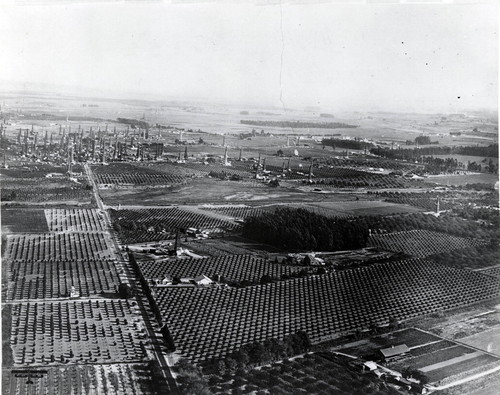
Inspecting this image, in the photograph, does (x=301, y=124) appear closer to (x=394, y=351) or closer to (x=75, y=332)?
(x=394, y=351)

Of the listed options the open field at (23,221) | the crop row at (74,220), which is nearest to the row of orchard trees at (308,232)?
the crop row at (74,220)

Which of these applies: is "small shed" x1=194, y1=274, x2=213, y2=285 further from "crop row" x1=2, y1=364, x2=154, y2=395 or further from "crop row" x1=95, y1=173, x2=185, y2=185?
"crop row" x1=95, y1=173, x2=185, y2=185

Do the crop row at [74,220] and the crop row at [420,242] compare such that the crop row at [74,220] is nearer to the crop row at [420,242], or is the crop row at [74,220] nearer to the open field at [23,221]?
the open field at [23,221]

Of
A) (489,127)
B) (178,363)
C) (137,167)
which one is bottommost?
(178,363)

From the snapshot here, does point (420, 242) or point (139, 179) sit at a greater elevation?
point (139, 179)

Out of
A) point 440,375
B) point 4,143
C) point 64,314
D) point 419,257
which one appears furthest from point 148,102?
point 440,375

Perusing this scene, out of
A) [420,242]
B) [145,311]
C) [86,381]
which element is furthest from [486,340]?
[86,381]

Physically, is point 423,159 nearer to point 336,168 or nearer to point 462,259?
point 336,168
